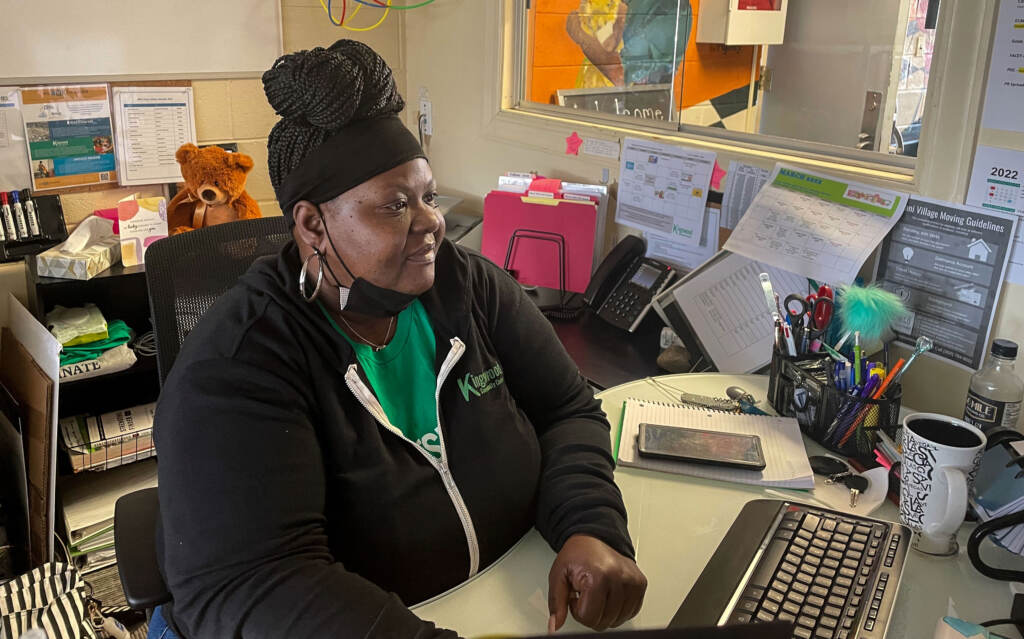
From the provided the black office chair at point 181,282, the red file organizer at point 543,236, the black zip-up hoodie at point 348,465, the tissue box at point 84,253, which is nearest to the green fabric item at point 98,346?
the tissue box at point 84,253

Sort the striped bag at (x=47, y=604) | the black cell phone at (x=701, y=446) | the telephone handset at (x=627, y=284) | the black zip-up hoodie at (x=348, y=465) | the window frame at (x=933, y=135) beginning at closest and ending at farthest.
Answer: the black zip-up hoodie at (x=348, y=465)
the black cell phone at (x=701, y=446)
the window frame at (x=933, y=135)
the striped bag at (x=47, y=604)
the telephone handset at (x=627, y=284)

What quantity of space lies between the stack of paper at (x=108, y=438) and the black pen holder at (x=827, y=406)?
1.62 metres

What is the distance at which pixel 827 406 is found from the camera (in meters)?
1.33

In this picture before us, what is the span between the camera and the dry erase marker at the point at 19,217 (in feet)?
7.22

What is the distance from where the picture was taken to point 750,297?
5.53 ft

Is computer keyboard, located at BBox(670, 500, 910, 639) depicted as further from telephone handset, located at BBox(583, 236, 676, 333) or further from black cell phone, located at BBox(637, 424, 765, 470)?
telephone handset, located at BBox(583, 236, 676, 333)

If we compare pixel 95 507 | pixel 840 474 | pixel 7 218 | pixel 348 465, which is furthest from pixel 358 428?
pixel 7 218

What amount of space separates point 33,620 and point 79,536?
1.30 feet

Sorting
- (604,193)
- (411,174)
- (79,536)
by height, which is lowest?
(79,536)

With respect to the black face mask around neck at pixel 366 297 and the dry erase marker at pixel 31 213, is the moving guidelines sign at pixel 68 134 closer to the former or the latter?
the dry erase marker at pixel 31 213

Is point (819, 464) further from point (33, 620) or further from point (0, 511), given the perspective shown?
point (0, 511)

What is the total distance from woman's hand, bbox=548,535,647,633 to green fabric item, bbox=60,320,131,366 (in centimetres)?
157

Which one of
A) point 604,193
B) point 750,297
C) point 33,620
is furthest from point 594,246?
point 33,620

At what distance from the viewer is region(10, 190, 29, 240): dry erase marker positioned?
220 cm
